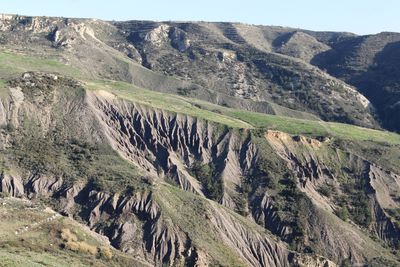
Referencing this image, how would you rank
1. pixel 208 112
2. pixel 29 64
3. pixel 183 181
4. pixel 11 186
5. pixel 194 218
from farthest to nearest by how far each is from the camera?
pixel 29 64 < pixel 208 112 < pixel 183 181 < pixel 11 186 < pixel 194 218

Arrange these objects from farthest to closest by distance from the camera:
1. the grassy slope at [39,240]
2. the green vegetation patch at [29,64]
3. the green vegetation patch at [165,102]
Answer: the green vegetation patch at [29,64]
the green vegetation patch at [165,102]
the grassy slope at [39,240]

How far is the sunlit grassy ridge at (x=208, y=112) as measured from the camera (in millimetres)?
139375

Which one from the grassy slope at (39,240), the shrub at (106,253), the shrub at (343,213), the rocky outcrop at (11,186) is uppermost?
the grassy slope at (39,240)

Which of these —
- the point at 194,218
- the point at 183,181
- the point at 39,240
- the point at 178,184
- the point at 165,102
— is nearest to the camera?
the point at 39,240

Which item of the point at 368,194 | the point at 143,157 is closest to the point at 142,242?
the point at 143,157

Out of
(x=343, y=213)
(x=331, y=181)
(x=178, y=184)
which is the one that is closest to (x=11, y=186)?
(x=178, y=184)

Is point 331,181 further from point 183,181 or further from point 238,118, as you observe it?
point 238,118

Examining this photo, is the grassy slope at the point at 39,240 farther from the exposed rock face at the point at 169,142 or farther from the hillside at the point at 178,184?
the exposed rock face at the point at 169,142

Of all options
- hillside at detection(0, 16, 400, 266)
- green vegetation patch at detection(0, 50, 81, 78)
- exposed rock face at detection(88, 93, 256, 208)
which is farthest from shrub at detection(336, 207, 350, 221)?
green vegetation patch at detection(0, 50, 81, 78)

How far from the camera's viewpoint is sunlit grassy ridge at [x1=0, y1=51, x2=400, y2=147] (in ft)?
457

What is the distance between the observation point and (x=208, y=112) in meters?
148

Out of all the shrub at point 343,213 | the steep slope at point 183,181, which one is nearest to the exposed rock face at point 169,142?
the steep slope at point 183,181

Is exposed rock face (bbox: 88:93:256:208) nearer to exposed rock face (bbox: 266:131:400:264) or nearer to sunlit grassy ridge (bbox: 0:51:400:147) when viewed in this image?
sunlit grassy ridge (bbox: 0:51:400:147)

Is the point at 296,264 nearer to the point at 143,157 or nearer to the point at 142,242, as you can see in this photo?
the point at 142,242
